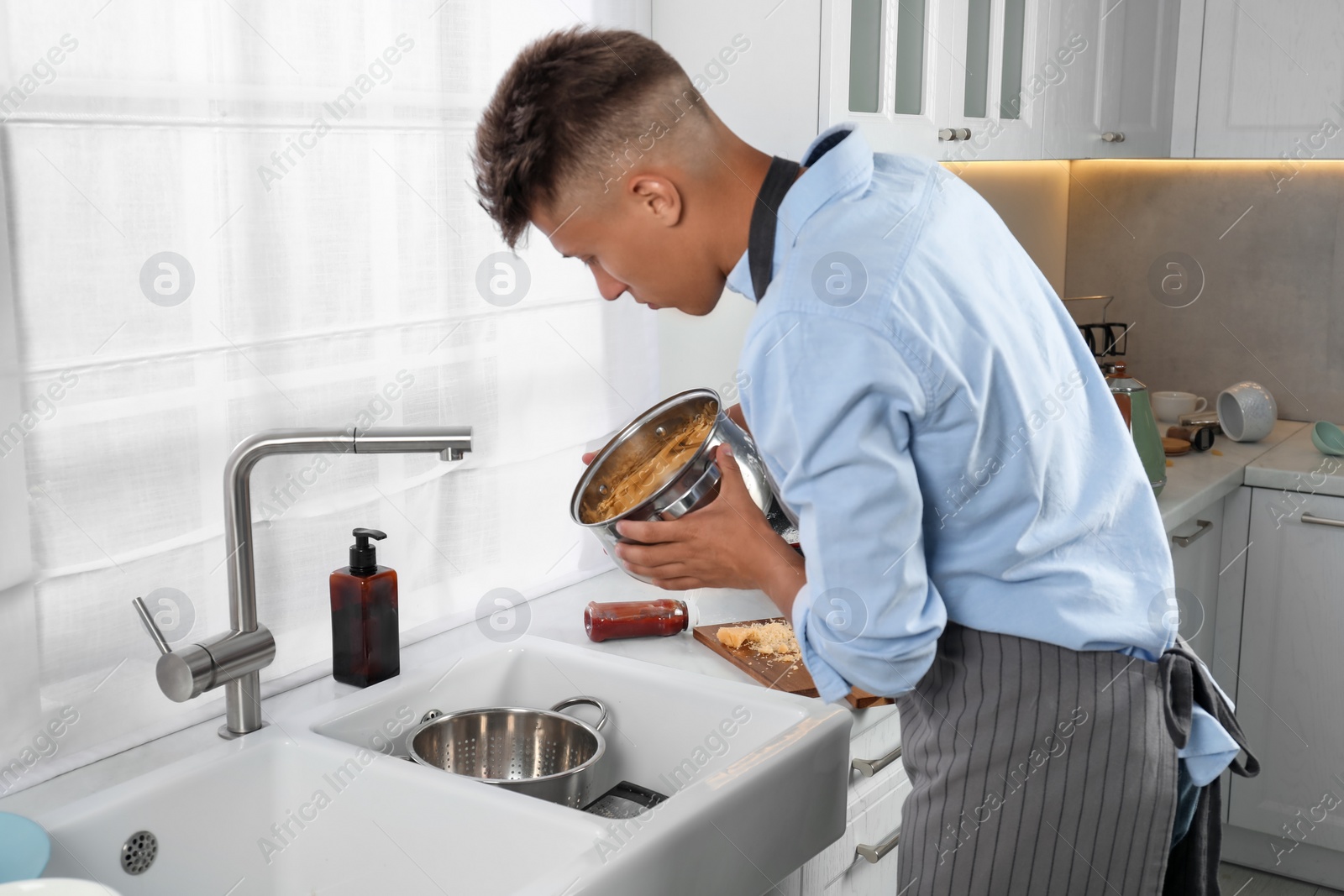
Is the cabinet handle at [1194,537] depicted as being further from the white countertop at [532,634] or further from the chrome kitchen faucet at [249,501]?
the chrome kitchen faucet at [249,501]

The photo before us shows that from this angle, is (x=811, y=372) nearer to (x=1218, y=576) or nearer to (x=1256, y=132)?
(x=1218, y=576)

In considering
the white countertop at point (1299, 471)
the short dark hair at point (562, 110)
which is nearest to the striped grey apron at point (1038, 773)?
the short dark hair at point (562, 110)

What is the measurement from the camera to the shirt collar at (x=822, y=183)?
34.9 inches

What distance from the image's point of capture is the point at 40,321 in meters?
1.13

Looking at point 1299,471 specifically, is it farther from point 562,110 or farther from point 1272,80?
point 562,110

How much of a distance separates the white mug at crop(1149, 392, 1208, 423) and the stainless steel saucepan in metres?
1.78

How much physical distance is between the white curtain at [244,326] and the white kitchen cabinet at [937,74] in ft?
1.18

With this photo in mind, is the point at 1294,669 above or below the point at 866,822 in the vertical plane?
below

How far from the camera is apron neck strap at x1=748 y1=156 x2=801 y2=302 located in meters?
0.92

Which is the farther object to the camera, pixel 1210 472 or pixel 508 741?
pixel 1210 472

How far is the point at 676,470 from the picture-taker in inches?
44.1

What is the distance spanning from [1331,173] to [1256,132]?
35 cm

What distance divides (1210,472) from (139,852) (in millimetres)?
2043

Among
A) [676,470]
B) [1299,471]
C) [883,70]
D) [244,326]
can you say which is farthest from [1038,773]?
[1299,471]
